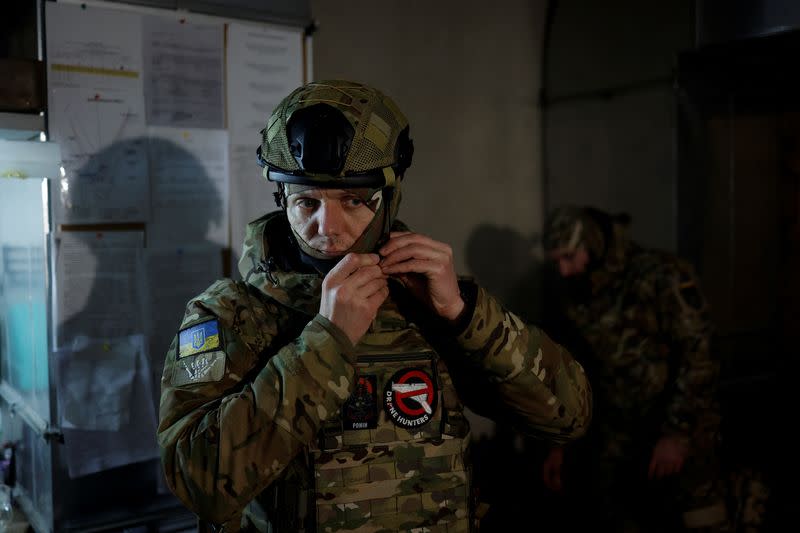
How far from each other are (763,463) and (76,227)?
11.2 ft

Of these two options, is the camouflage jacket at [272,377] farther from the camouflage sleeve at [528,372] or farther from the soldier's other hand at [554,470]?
the soldier's other hand at [554,470]

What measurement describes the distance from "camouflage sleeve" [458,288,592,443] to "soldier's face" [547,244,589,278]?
1461 mm

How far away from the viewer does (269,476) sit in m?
1.32

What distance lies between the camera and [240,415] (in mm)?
1313

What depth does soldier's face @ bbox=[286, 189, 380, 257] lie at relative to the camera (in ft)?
4.94

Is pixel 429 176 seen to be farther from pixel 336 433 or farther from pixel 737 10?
pixel 336 433

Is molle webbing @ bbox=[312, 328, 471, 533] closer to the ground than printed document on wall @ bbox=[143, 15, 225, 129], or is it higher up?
closer to the ground

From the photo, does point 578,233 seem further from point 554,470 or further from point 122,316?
point 122,316

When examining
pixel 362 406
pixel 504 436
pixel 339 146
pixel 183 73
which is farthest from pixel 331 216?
pixel 504 436

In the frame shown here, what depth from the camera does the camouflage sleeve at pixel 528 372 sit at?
151cm

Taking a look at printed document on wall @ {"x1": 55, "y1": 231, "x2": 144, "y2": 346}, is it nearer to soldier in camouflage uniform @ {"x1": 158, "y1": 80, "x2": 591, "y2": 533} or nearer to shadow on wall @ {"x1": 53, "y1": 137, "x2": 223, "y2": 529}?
shadow on wall @ {"x1": 53, "y1": 137, "x2": 223, "y2": 529}

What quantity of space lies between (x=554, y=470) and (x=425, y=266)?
6.60 feet

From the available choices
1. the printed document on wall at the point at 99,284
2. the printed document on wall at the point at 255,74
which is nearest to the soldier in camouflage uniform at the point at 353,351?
the printed document on wall at the point at 99,284

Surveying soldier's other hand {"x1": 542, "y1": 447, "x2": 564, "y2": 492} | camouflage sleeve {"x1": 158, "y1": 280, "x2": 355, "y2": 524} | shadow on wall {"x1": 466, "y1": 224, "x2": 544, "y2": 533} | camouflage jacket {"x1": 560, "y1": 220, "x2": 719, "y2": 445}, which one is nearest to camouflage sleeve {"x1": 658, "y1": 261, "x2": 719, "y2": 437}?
camouflage jacket {"x1": 560, "y1": 220, "x2": 719, "y2": 445}
